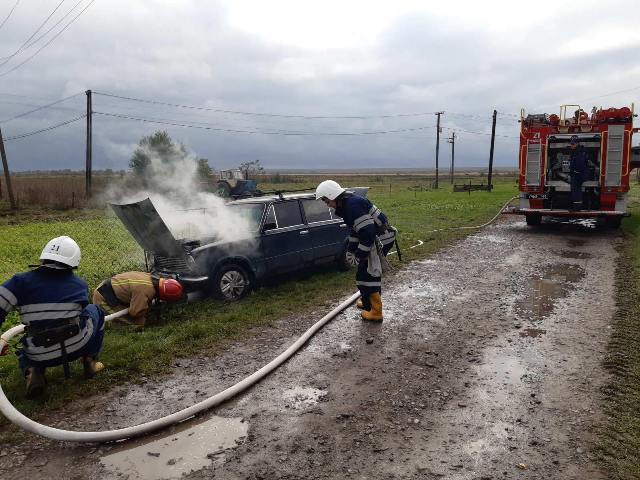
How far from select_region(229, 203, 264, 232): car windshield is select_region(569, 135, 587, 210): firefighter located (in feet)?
31.5

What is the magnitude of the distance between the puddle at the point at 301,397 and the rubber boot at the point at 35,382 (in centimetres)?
213

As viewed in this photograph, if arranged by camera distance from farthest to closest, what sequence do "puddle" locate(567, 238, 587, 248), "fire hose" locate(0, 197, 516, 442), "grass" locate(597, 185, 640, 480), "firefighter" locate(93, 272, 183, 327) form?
"puddle" locate(567, 238, 587, 248) < "firefighter" locate(93, 272, 183, 327) < "fire hose" locate(0, 197, 516, 442) < "grass" locate(597, 185, 640, 480)

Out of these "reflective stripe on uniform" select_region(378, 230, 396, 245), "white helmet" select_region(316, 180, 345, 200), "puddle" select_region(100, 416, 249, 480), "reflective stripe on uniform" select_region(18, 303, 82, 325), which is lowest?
"puddle" select_region(100, 416, 249, 480)

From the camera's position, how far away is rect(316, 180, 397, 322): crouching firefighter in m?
6.02

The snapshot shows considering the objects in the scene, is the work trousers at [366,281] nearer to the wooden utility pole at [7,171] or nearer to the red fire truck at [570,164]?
the red fire truck at [570,164]

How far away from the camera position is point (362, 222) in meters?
6.01

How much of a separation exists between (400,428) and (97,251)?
10451 millimetres

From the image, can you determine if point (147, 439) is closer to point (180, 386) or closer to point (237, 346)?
point (180, 386)

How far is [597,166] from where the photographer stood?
13.3 metres

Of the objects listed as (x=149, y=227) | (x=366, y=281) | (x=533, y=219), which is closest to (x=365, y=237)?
(x=366, y=281)

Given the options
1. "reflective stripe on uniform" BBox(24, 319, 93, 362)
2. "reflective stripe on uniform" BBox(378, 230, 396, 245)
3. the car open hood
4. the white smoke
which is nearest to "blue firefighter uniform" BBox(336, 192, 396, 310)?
"reflective stripe on uniform" BBox(378, 230, 396, 245)

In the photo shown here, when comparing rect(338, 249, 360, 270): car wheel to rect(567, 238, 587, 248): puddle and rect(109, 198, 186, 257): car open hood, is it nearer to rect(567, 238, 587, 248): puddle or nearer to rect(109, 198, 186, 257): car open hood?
rect(109, 198, 186, 257): car open hood

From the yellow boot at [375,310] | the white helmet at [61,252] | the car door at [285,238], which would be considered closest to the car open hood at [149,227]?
the car door at [285,238]

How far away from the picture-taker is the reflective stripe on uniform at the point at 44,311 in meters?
4.16
